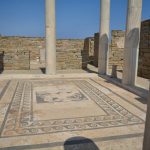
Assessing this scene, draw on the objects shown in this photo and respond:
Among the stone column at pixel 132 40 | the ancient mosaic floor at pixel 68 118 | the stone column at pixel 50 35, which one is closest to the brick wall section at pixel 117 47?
the stone column at pixel 50 35

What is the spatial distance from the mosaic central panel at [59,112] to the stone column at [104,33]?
3197 millimetres

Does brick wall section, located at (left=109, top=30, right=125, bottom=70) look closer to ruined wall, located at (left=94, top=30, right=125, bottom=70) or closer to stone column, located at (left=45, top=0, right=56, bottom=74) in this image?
ruined wall, located at (left=94, top=30, right=125, bottom=70)

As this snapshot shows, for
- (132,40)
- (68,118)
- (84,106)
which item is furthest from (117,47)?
(68,118)

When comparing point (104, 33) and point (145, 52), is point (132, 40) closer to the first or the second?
point (104, 33)

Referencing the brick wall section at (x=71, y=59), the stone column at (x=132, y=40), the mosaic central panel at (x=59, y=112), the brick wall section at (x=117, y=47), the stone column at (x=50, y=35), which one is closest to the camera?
the mosaic central panel at (x=59, y=112)

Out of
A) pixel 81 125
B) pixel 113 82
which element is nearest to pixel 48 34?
pixel 113 82

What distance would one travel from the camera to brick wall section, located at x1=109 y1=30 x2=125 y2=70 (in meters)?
12.1

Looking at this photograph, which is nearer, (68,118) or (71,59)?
(68,118)

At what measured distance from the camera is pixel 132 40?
641 cm

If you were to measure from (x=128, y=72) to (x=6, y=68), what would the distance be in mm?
7083

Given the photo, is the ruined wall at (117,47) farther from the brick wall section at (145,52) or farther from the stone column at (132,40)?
the stone column at (132,40)

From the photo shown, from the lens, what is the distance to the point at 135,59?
6430 millimetres

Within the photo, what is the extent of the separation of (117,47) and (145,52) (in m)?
3.29

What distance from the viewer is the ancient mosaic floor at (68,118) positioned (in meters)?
2.97
